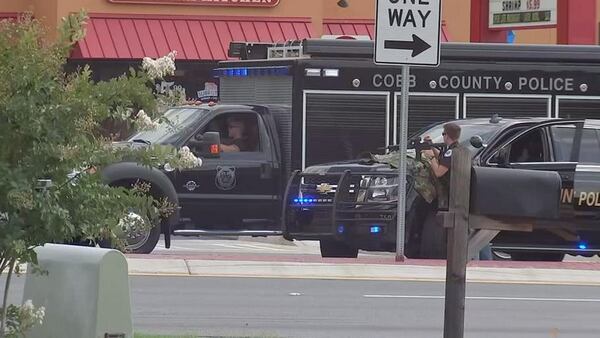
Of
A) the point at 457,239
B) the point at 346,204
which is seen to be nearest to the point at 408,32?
the point at 346,204

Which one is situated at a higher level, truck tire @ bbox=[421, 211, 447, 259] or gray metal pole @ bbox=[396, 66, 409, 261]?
gray metal pole @ bbox=[396, 66, 409, 261]

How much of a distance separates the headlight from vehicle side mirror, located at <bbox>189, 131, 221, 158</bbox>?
1.87 meters

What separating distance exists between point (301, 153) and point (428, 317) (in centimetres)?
568

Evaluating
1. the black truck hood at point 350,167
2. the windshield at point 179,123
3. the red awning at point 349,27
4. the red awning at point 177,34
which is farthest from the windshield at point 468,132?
the red awning at point 349,27

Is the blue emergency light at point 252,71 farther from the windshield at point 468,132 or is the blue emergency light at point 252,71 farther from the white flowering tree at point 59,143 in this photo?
the white flowering tree at point 59,143

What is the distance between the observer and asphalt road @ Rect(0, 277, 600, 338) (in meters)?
10.5

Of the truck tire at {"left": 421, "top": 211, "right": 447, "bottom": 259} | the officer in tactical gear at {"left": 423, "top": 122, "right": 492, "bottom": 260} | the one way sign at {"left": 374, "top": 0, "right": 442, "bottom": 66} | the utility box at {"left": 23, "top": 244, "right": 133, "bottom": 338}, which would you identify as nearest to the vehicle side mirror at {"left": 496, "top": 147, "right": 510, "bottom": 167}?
the officer in tactical gear at {"left": 423, "top": 122, "right": 492, "bottom": 260}

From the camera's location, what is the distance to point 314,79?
1691cm

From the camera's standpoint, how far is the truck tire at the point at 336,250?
637 inches

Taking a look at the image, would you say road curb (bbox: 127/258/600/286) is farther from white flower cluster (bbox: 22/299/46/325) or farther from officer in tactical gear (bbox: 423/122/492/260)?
white flower cluster (bbox: 22/299/46/325)

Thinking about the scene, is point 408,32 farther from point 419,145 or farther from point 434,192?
point 434,192

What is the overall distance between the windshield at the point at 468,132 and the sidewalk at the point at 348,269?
55.4 inches

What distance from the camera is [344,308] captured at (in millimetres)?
11734

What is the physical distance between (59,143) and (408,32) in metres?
8.63
